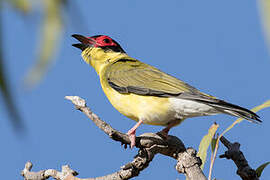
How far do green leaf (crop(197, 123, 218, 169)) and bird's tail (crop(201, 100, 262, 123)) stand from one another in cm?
51

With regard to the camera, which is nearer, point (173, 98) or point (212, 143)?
point (212, 143)

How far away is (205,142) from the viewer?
3.50 meters

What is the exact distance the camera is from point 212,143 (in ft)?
11.2

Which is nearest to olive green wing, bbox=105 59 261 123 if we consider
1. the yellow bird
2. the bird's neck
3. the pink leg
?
the yellow bird

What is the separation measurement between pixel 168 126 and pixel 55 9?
334cm

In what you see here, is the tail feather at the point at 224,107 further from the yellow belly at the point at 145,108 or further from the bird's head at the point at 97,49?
the bird's head at the point at 97,49

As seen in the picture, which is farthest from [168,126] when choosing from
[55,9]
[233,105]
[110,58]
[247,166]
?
[55,9]

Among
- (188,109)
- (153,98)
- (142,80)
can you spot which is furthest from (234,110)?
(142,80)

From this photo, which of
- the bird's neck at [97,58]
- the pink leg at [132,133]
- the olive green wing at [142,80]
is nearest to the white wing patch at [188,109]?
the olive green wing at [142,80]

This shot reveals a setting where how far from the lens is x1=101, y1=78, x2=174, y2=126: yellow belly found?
4.46 metres

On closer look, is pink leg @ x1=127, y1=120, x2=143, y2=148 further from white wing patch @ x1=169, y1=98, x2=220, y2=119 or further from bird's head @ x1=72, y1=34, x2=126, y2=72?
bird's head @ x1=72, y1=34, x2=126, y2=72

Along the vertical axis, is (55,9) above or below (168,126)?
below

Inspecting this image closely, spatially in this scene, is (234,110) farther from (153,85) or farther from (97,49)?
(97,49)

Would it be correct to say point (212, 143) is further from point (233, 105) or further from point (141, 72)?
point (141, 72)
